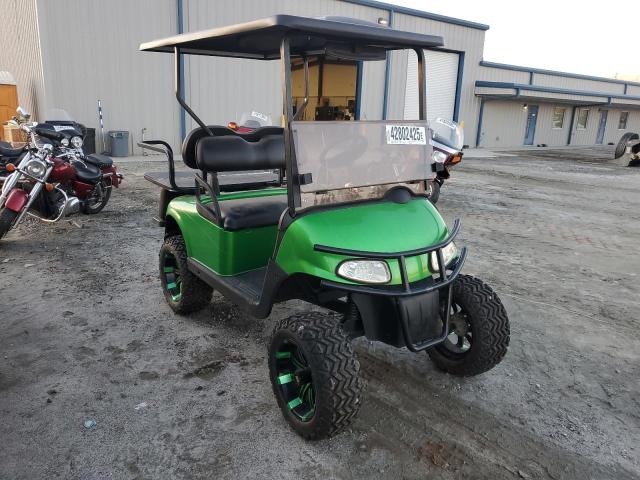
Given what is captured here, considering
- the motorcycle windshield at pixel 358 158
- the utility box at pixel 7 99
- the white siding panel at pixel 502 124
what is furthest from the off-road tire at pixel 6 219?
the white siding panel at pixel 502 124

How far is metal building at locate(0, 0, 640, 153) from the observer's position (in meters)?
11.9

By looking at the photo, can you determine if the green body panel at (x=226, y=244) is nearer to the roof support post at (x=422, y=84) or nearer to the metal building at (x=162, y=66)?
the roof support post at (x=422, y=84)

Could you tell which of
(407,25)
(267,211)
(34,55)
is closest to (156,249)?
(267,211)

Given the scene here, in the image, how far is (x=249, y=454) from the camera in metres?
2.25

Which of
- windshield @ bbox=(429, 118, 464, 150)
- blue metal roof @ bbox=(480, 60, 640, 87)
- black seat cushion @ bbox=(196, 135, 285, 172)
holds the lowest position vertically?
windshield @ bbox=(429, 118, 464, 150)

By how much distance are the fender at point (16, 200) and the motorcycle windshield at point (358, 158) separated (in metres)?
3.89

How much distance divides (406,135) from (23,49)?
14.2 meters

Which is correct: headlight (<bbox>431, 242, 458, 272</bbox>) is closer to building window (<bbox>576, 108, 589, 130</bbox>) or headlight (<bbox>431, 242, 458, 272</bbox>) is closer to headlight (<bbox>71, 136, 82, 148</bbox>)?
headlight (<bbox>71, 136, 82, 148</bbox>)

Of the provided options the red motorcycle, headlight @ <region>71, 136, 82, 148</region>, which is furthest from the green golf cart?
headlight @ <region>71, 136, 82, 148</region>

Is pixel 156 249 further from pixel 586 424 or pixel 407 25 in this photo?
pixel 407 25

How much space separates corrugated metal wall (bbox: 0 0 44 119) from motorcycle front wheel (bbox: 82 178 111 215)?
6.98m

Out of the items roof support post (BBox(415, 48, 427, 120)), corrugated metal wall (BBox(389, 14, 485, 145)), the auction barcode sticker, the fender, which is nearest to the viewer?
the auction barcode sticker

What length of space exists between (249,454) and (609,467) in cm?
163

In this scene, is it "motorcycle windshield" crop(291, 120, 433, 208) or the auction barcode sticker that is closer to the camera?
"motorcycle windshield" crop(291, 120, 433, 208)
